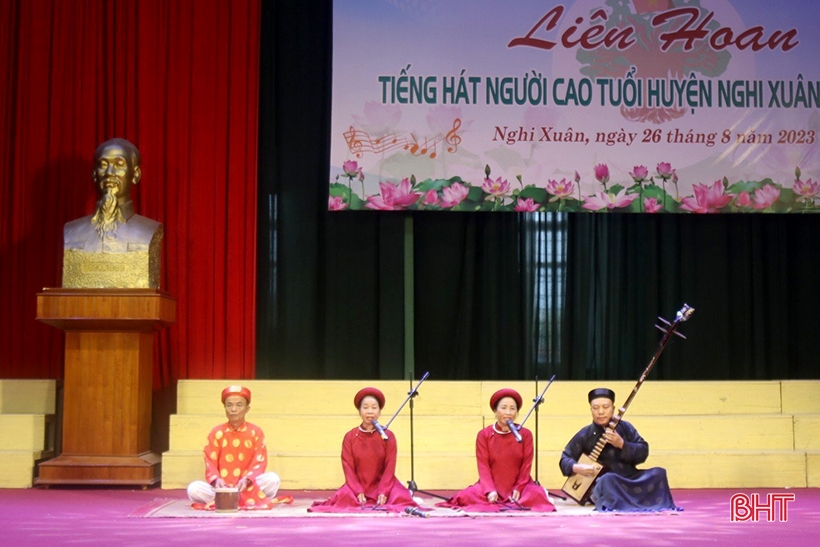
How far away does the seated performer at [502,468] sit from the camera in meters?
5.54

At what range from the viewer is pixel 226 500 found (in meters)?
5.45

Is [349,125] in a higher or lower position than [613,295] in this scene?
higher

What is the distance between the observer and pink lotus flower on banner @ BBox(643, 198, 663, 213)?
7.54m

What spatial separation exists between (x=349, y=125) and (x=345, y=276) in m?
1.12

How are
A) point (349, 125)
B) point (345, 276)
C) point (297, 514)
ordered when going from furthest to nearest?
point (345, 276)
point (349, 125)
point (297, 514)

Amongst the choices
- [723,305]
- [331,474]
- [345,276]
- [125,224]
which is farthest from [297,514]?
[723,305]

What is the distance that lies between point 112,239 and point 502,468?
274cm

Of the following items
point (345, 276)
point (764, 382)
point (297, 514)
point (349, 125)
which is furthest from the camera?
point (345, 276)

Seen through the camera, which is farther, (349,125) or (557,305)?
(557,305)

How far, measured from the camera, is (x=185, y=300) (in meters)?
7.63

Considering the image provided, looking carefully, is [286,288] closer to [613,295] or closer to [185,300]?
[185,300]

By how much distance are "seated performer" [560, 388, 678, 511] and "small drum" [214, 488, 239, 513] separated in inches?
64.9

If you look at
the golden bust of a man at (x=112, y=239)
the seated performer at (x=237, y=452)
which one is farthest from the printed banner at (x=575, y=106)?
the seated performer at (x=237, y=452)

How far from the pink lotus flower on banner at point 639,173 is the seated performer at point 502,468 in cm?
245
